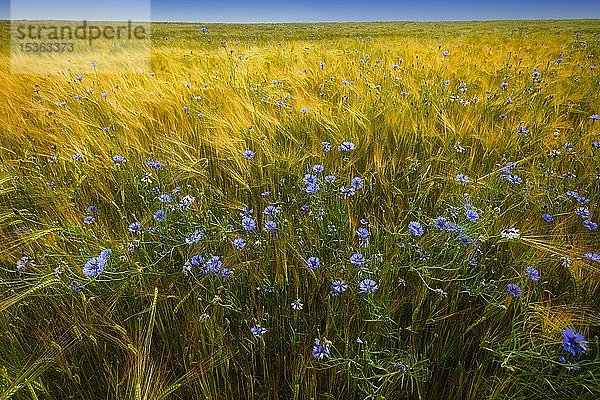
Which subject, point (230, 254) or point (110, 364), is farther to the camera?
point (230, 254)

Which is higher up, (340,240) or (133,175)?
(133,175)

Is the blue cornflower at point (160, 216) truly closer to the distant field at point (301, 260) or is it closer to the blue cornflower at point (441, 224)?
the distant field at point (301, 260)

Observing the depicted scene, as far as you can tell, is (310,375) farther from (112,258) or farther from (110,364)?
(112,258)

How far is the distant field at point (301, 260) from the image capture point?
4.05ft

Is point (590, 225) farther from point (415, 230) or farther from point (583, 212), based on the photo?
point (415, 230)

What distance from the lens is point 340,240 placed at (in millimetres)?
1622

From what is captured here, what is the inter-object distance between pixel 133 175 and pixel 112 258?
83cm

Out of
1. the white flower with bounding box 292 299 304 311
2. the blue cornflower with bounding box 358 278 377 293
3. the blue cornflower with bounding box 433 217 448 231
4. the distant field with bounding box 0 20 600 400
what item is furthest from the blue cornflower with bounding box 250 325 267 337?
the blue cornflower with bounding box 433 217 448 231

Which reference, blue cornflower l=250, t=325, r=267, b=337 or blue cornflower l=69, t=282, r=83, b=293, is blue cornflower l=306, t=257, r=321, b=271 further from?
blue cornflower l=69, t=282, r=83, b=293

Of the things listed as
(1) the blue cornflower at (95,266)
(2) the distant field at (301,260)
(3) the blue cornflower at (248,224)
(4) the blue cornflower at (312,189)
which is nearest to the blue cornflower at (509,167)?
(2) the distant field at (301,260)

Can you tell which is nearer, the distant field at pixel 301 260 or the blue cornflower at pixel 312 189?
the distant field at pixel 301 260

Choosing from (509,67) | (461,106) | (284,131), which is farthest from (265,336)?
(509,67)

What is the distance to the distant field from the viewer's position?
4.05 ft

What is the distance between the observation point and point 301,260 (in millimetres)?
1523
